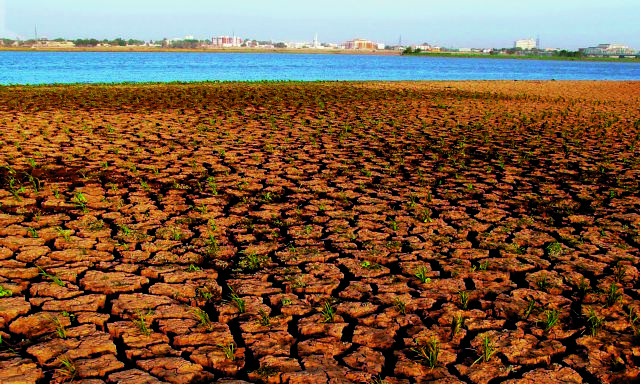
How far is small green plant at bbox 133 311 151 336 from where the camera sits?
8.02 ft

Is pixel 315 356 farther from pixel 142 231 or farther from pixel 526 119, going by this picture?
pixel 526 119

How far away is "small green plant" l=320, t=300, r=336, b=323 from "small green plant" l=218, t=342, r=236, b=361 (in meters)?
0.47

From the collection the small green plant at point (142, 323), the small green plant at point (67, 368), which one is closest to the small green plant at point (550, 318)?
the small green plant at point (142, 323)

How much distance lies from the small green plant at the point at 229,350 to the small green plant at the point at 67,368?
1.91ft

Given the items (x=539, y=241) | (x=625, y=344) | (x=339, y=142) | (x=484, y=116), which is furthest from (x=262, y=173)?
(x=484, y=116)

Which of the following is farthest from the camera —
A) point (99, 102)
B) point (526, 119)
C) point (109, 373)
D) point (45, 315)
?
point (99, 102)

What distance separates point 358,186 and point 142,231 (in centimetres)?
210

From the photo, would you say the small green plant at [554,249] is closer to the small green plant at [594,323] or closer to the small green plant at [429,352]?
the small green plant at [594,323]

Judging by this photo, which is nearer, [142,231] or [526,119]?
[142,231]

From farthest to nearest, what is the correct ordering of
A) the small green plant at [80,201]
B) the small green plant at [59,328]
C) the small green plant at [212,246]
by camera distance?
1. the small green plant at [80,201]
2. the small green plant at [212,246]
3. the small green plant at [59,328]

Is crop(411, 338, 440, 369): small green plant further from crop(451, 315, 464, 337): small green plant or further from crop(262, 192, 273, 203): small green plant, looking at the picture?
crop(262, 192, 273, 203): small green plant

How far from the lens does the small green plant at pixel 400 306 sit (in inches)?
106

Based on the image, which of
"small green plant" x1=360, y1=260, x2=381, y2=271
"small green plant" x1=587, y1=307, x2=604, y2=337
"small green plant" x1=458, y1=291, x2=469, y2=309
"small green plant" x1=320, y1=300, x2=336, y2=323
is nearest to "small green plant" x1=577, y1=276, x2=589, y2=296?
"small green plant" x1=587, y1=307, x2=604, y2=337

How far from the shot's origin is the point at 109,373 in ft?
7.01
